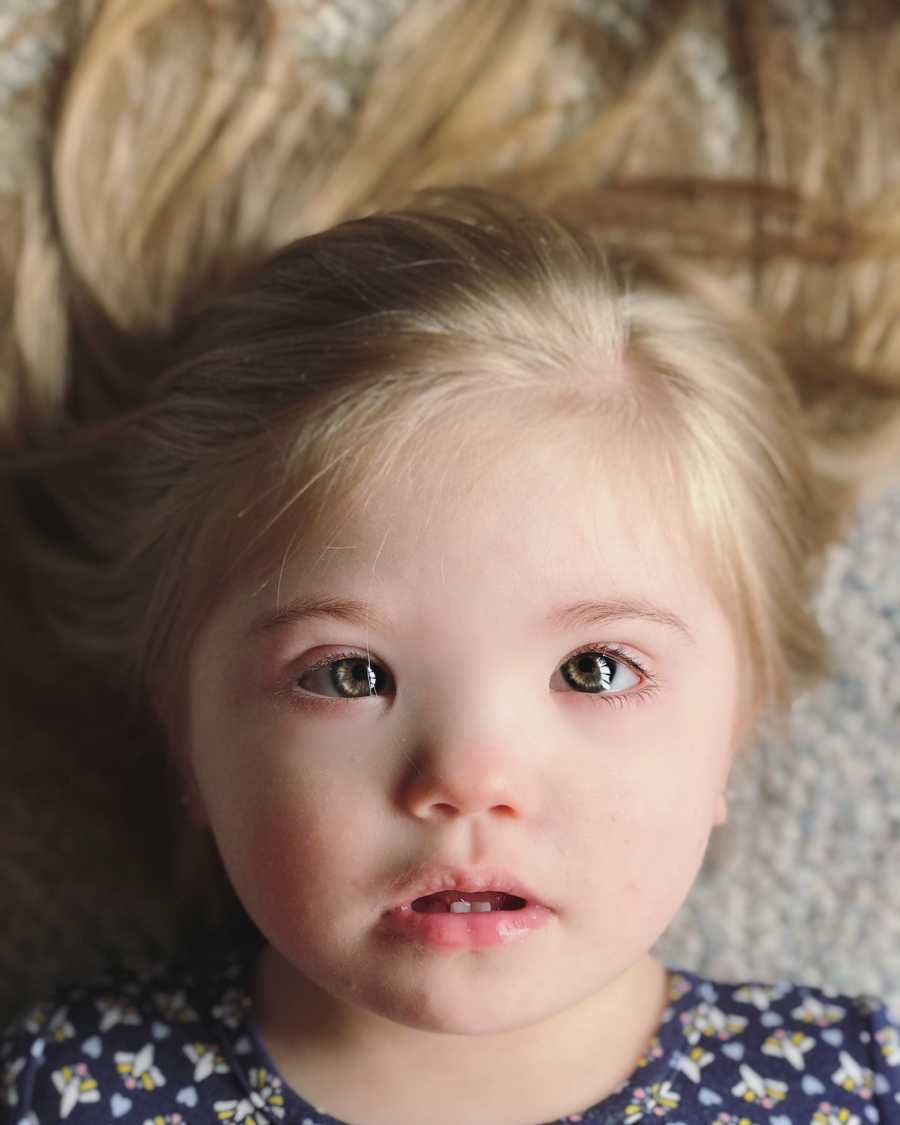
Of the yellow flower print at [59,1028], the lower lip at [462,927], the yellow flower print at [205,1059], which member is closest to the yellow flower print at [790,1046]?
the lower lip at [462,927]

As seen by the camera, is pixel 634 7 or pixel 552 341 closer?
pixel 552 341

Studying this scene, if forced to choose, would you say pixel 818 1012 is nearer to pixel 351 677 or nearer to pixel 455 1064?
pixel 455 1064

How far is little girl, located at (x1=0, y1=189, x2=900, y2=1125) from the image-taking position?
88cm

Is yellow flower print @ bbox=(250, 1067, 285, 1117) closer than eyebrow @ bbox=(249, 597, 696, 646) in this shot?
No

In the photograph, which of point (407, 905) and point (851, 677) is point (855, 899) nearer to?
point (851, 677)

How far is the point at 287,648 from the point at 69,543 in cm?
40

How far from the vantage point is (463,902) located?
2.95 ft

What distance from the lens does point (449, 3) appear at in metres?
1.24

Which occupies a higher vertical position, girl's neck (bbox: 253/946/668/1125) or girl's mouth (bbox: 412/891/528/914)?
girl's mouth (bbox: 412/891/528/914)

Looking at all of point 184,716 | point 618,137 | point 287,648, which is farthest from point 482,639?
point 618,137

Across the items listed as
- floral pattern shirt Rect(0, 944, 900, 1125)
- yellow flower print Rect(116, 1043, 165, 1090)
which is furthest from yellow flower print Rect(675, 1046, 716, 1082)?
yellow flower print Rect(116, 1043, 165, 1090)

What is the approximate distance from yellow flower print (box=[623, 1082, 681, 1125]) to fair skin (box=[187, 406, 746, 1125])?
13 centimetres

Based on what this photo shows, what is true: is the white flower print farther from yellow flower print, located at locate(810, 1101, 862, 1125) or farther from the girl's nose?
yellow flower print, located at locate(810, 1101, 862, 1125)

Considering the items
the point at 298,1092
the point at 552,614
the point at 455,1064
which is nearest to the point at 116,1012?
the point at 298,1092
